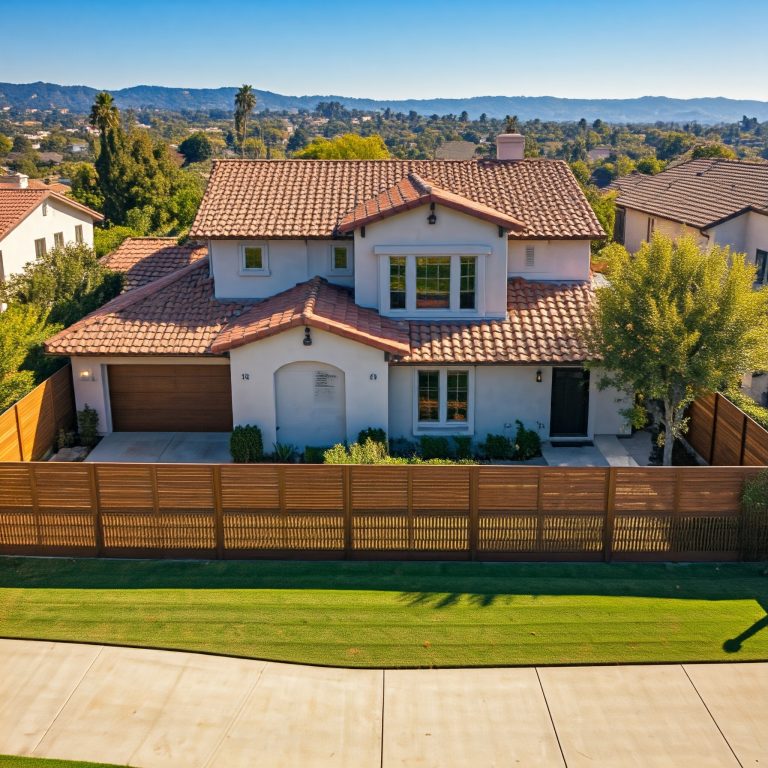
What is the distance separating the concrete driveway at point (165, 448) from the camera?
21.4 meters

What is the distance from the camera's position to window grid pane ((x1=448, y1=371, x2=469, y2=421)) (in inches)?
864

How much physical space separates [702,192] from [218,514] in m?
29.1

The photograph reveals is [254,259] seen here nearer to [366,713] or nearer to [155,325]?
[155,325]

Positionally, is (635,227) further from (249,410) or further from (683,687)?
(683,687)

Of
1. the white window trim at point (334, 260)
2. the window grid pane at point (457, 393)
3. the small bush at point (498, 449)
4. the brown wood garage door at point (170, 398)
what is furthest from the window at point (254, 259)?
the small bush at point (498, 449)

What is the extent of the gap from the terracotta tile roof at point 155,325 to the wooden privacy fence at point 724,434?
12.3 meters

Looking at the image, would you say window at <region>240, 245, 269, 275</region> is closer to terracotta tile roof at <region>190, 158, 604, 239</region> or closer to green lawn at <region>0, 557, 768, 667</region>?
terracotta tile roof at <region>190, 158, 604, 239</region>

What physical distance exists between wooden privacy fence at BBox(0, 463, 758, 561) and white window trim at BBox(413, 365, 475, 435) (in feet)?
20.2

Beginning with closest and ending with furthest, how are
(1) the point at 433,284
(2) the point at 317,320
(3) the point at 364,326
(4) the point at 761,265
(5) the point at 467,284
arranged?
(2) the point at 317,320, (3) the point at 364,326, (5) the point at 467,284, (1) the point at 433,284, (4) the point at 761,265

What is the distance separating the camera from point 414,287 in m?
22.7

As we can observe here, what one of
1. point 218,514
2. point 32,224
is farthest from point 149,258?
point 218,514

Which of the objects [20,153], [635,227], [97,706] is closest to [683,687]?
[97,706]

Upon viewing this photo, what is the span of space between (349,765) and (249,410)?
37.7 feet

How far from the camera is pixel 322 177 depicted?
2620 cm
